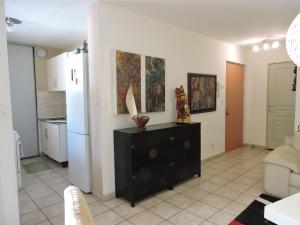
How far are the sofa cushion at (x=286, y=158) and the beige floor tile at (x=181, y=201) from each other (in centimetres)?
115

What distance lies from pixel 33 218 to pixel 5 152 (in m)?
0.93

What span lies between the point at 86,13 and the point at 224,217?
10.2ft

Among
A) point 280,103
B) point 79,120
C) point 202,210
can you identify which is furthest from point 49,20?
point 280,103

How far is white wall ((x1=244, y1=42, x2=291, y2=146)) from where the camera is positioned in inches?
202

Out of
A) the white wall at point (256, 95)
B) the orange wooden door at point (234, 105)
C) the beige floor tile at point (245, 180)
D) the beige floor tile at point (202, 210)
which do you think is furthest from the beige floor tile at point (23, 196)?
the white wall at point (256, 95)

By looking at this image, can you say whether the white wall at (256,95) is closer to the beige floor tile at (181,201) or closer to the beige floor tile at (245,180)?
the beige floor tile at (245,180)

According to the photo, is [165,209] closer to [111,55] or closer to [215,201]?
[215,201]

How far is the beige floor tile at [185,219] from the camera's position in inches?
89.9

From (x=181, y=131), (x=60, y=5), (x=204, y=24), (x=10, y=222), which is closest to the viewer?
(x=10, y=222)

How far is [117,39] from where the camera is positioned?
2781 mm

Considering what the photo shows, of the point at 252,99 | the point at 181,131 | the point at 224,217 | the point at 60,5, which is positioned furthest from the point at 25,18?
the point at 252,99

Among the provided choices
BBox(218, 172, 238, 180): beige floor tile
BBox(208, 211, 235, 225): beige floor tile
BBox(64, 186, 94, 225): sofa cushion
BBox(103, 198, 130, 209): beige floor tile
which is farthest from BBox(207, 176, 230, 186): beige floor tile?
BBox(64, 186, 94, 225): sofa cushion

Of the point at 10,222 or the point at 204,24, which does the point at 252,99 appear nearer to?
the point at 204,24

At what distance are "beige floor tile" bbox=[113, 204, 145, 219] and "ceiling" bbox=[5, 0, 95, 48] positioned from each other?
2.53 metres
